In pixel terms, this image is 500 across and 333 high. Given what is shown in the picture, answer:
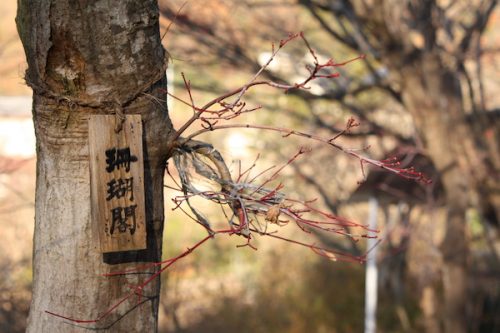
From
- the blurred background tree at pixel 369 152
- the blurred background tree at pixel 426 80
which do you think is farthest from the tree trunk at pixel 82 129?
the blurred background tree at pixel 426 80

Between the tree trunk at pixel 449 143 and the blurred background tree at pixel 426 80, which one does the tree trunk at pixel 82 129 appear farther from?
the tree trunk at pixel 449 143

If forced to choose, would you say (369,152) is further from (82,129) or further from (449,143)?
(82,129)

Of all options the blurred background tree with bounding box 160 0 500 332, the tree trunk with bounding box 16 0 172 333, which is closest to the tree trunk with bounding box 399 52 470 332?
the blurred background tree with bounding box 160 0 500 332

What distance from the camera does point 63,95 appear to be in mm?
2398

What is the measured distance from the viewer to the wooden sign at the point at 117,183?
237cm

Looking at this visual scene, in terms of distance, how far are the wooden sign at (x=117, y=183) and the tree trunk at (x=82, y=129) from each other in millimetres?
55

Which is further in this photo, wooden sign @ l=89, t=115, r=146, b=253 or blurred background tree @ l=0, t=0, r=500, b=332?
blurred background tree @ l=0, t=0, r=500, b=332

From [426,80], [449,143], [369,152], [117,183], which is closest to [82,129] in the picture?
[117,183]

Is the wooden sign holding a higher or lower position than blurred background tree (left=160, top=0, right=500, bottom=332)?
lower

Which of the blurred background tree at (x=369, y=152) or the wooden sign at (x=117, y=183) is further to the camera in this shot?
the blurred background tree at (x=369, y=152)

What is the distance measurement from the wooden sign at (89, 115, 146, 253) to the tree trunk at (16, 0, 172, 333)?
0.18 feet

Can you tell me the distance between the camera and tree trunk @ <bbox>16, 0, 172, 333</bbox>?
92.1 inches

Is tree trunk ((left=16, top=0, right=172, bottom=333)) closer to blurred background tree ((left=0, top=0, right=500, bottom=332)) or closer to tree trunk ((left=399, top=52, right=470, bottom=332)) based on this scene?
blurred background tree ((left=0, top=0, right=500, bottom=332))

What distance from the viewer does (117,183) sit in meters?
2.39
